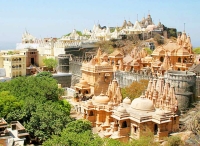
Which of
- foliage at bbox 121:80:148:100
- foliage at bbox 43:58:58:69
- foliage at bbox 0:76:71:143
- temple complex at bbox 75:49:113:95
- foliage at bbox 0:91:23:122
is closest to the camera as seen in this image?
foliage at bbox 0:76:71:143

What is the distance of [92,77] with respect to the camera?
34812 mm

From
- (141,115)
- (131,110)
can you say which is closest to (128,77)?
(131,110)

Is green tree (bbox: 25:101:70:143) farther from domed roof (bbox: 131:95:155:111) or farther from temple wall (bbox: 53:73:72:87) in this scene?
temple wall (bbox: 53:73:72:87)

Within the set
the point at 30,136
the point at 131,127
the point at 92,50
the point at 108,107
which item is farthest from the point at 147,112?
the point at 92,50

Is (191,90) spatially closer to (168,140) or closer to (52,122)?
(168,140)

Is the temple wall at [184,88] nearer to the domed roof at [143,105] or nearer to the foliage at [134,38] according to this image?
the domed roof at [143,105]

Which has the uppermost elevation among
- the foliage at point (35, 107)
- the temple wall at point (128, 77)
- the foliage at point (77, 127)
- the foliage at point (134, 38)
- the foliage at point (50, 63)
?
the foliage at point (134, 38)

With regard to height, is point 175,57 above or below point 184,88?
above

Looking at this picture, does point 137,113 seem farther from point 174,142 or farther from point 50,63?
point 50,63

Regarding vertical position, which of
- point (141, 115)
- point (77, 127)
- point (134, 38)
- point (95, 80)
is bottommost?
point (77, 127)

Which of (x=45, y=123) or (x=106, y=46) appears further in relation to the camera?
(x=106, y=46)

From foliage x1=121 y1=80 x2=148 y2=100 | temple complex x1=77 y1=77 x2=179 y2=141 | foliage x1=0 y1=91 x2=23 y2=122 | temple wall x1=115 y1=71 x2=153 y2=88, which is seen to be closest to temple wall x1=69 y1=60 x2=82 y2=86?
temple wall x1=115 y1=71 x2=153 y2=88

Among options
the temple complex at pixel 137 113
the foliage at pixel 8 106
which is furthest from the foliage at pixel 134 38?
the foliage at pixel 8 106

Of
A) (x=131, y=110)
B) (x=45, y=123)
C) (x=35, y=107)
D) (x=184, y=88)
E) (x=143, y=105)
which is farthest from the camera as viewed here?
(x=184, y=88)
